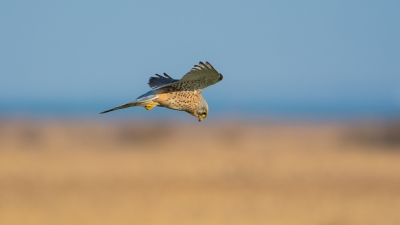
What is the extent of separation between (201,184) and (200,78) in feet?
38.9

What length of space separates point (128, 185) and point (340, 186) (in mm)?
4875

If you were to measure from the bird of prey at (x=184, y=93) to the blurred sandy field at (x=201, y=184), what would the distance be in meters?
7.40

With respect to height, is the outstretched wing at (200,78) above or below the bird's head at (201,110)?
above

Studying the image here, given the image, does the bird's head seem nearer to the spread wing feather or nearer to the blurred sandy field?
the spread wing feather

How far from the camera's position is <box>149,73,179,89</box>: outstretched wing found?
9.08m

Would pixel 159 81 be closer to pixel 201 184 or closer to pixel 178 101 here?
pixel 178 101

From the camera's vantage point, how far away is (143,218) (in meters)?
16.4

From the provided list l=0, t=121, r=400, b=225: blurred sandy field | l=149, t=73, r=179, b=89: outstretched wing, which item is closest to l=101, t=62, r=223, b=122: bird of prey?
l=149, t=73, r=179, b=89: outstretched wing

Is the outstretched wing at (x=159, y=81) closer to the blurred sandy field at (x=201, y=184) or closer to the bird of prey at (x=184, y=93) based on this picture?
the bird of prey at (x=184, y=93)

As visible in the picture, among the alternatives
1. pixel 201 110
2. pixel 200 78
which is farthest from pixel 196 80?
pixel 201 110

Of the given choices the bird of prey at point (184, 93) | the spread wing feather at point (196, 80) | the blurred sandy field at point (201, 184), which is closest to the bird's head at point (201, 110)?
the bird of prey at point (184, 93)

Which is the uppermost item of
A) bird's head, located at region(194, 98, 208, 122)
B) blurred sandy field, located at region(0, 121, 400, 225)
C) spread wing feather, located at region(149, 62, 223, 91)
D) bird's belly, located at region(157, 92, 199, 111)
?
spread wing feather, located at region(149, 62, 223, 91)

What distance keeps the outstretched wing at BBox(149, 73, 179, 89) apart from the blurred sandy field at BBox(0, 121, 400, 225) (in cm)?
702

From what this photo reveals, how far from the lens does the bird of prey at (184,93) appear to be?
334 inches
